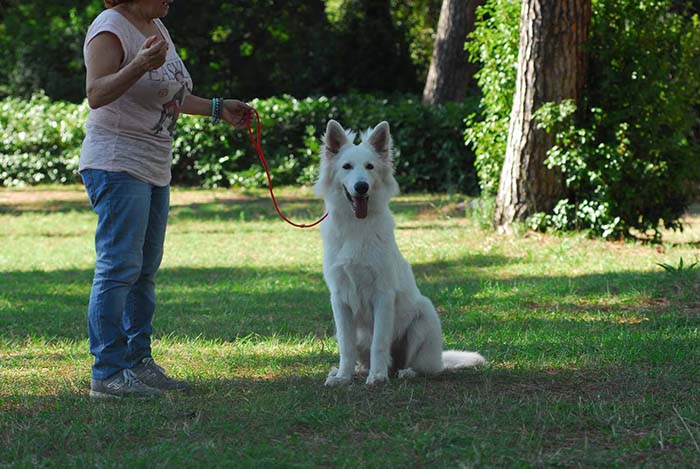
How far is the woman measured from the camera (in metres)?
5.15

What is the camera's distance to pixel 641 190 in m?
12.3

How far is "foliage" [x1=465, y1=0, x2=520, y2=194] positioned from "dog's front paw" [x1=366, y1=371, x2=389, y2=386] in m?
8.06

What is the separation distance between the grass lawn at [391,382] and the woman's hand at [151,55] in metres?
1.87

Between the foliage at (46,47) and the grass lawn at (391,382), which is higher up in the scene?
the foliage at (46,47)

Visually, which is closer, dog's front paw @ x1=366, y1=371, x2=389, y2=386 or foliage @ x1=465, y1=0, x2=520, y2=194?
dog's front paw @ x1=366, y1=371, x2=389, y2=386

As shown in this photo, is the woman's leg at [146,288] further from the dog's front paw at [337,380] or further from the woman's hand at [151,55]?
the dog's front paw at [337,380]

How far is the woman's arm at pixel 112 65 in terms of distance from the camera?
4949 millimetres

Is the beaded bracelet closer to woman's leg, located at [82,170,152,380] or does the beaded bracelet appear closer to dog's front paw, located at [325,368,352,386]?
woman's leg, located at [82,170,152,380]

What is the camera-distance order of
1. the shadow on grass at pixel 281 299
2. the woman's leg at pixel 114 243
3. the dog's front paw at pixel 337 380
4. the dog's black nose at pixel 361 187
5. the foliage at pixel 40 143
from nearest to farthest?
the woman's leg at pixel 114 243 → the dog's front paw at pixel 337 380 → the dog's black nose at pixel 361 187 → the shadow on grass at pixel 281 299 → the foliage at pixel 40 143

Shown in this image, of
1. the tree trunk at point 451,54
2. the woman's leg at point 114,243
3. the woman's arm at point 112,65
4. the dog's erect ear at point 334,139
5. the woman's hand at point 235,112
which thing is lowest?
the woman's leg at point 114,243

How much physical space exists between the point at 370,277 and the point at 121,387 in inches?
65.6

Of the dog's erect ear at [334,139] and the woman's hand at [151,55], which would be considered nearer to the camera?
the woman's hand at [151,55]

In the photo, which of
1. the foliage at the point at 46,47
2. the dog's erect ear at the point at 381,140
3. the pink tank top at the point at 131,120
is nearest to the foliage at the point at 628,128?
the dog's erect ear at the point at 381,140

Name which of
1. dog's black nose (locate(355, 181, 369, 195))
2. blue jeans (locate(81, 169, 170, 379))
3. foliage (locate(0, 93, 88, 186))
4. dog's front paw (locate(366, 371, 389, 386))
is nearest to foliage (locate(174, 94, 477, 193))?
foliage (locate(0, 93, 88, 186))
